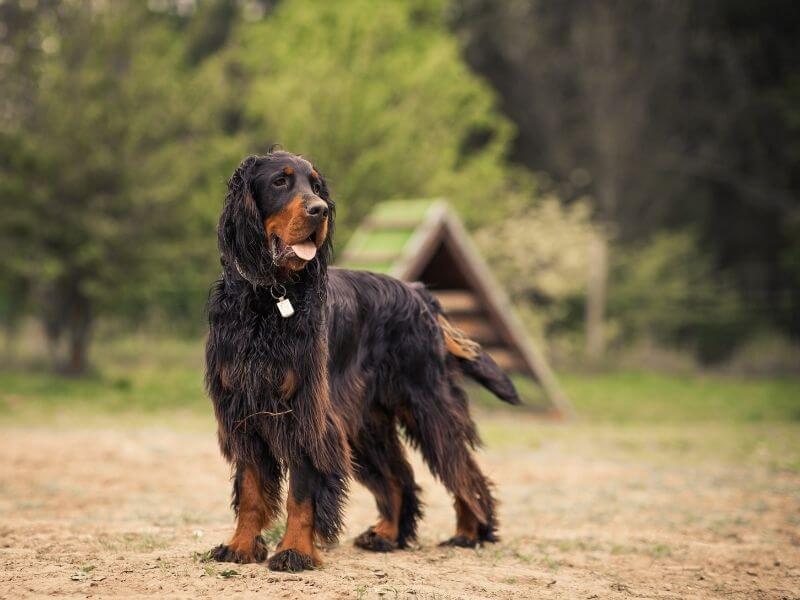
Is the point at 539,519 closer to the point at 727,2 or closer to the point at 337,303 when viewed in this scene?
the point at 337,303

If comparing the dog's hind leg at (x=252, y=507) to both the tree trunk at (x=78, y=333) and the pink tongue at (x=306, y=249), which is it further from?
the tree trunk at (x=78, y=333)

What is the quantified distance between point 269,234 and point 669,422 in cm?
1142

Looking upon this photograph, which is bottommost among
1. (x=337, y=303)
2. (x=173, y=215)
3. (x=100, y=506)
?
(x=100, y=506)

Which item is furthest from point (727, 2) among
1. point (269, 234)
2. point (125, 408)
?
point (269, 234)

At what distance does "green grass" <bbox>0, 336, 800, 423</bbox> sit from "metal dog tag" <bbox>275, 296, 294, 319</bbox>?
709 centimetres

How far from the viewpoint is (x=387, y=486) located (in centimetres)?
513

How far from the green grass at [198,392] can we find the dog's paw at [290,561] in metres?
6.99

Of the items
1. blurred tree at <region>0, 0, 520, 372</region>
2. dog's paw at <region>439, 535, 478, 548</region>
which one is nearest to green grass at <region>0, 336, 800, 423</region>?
blurred tree at <region>0, 0, 520, 372</region>

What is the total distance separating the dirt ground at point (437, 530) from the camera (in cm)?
416

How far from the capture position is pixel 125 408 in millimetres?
13477

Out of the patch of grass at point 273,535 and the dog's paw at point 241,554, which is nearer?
the dog's paw at point 241,554

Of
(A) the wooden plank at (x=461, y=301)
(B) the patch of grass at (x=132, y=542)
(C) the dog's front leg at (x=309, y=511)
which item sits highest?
(A) the wooden plank at (x=461, y=301)

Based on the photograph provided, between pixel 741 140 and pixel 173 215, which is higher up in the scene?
pixel 741 140

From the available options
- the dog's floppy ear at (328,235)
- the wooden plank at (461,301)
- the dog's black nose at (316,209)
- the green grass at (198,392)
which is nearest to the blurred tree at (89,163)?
the green grass at (198,392)
